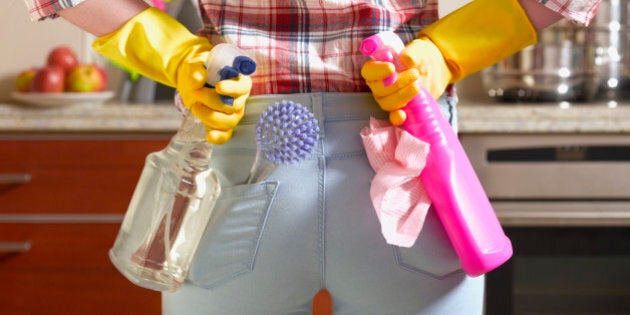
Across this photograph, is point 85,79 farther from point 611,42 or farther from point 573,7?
point 573,7

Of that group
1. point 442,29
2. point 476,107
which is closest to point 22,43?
point 476,107

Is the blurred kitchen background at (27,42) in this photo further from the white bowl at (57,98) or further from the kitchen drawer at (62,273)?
the kitchen drawer at (62,273)

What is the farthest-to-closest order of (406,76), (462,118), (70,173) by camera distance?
(70,173) < (462,118) < (406,76)

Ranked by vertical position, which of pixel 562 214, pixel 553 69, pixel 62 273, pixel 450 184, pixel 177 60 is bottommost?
pixel 62 273

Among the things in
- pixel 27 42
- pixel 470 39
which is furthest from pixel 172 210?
pixel 27 42

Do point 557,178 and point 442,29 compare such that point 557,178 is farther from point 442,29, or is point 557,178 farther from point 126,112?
point 442,29

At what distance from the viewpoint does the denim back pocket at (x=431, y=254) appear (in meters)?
0.81

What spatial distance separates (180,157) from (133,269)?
122 mm

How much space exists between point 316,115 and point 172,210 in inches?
6.9

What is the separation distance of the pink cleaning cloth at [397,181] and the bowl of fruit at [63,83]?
1.34 m

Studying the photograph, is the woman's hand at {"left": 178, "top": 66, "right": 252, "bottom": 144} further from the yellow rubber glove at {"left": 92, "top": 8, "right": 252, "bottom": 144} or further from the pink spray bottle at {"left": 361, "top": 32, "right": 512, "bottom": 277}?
the pink spray bottle at {"left": 361, "top": 32, "right": 512, "bottom": 277}

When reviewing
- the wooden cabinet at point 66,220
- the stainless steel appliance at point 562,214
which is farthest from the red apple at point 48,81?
the stainless steel appliance at point 562,214

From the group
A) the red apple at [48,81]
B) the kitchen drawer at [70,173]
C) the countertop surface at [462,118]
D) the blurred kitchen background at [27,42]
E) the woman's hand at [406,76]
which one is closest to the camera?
the woman's hand at [406,76]

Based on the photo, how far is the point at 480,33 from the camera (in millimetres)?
849
